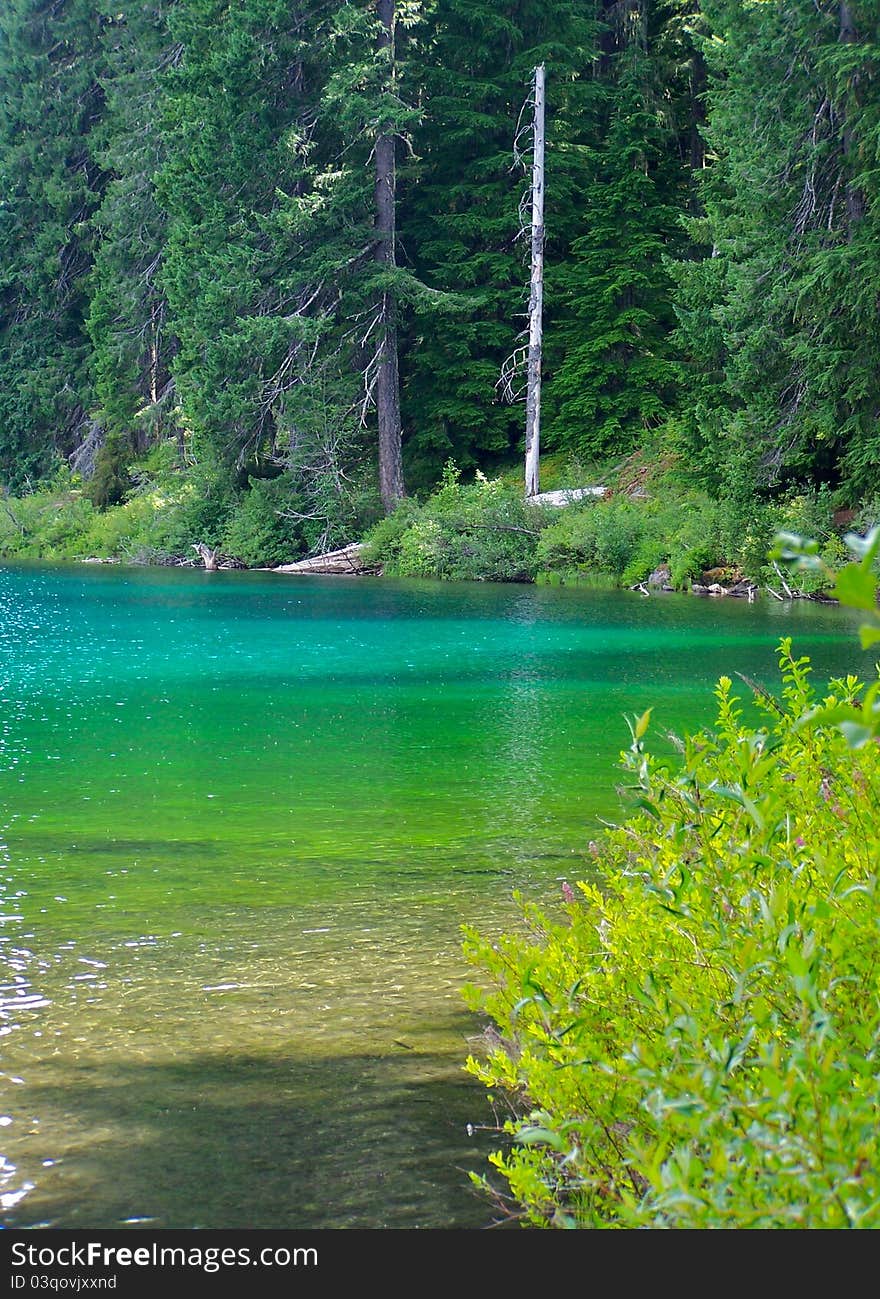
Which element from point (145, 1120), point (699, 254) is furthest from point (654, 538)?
point (145, 1120)

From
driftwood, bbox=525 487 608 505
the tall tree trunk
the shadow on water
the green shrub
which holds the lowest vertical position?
the shadow on water

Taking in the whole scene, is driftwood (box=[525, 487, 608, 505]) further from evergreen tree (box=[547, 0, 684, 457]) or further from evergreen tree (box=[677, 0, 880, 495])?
evergreen tree (box=[677, 0, 880, 495])

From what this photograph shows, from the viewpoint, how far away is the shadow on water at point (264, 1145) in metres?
3.39

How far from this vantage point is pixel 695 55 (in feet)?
119

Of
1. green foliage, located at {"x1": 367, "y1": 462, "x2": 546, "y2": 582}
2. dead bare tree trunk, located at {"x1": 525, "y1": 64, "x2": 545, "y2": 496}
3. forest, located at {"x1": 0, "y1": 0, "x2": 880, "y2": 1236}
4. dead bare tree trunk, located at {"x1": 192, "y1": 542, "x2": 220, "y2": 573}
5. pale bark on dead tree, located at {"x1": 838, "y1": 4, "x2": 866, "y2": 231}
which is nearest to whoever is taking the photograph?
forest, located at {"x1": 0, "y1": 0, "x2": 880, "y2": 1236}

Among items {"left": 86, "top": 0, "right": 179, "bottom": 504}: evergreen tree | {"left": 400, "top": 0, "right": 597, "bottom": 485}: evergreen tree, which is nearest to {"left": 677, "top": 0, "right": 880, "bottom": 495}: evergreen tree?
{"left": 400, "top": 0, "right": 597, "bottom": 485}: evergreen tree

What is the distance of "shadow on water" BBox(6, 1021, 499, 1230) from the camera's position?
339cm

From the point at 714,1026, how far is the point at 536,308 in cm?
3069

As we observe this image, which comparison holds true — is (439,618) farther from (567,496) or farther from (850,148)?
(567,496)

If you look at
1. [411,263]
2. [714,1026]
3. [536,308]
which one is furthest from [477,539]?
[714,1026]

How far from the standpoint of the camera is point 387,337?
108 ft

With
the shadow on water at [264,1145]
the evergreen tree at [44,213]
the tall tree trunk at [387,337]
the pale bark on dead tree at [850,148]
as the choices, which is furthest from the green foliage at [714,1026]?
the evergreen tree at [44,213]

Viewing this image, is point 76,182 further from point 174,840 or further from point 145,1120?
point 145,1120

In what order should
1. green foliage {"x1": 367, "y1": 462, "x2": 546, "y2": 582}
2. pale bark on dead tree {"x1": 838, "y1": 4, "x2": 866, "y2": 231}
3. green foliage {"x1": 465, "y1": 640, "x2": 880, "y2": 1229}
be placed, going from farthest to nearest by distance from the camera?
green foliage {"x1": 367, "y1": 462, "x2": 546, "y2": 582}
pale bark on dead tree {"x1": 838, "y1": 4, "x2": 866, "y2": 231}
green foliage {"x1": 465, "y1": 640, "x2": 880, "y2": 1229}
